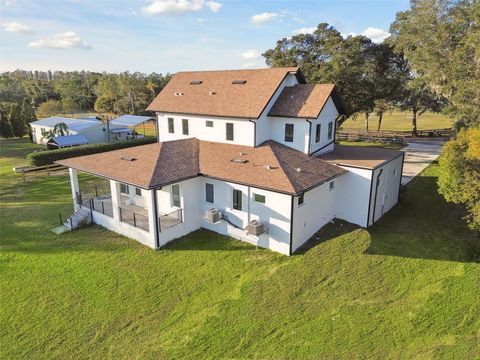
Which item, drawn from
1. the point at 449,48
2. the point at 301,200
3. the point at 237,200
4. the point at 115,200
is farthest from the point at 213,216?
the point at 449,48

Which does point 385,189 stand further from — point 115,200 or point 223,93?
point 115,200

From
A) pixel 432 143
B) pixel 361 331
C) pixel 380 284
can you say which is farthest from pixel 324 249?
pixel 432 143

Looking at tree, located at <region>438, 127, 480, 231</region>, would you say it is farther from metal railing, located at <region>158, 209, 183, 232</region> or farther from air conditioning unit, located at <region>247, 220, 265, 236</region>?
metal railing, located at <region>158, 209, 183, 232</region>

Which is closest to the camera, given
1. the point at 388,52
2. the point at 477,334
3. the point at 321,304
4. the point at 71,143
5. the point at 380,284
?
the point at 477,334

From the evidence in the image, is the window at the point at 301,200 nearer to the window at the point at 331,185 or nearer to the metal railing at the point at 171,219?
the window at the point at 331,185

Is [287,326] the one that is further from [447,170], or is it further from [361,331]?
[447,170]

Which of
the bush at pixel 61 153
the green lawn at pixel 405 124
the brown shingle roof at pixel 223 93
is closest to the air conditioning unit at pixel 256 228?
the brown shingle roof at pixel 223 93
